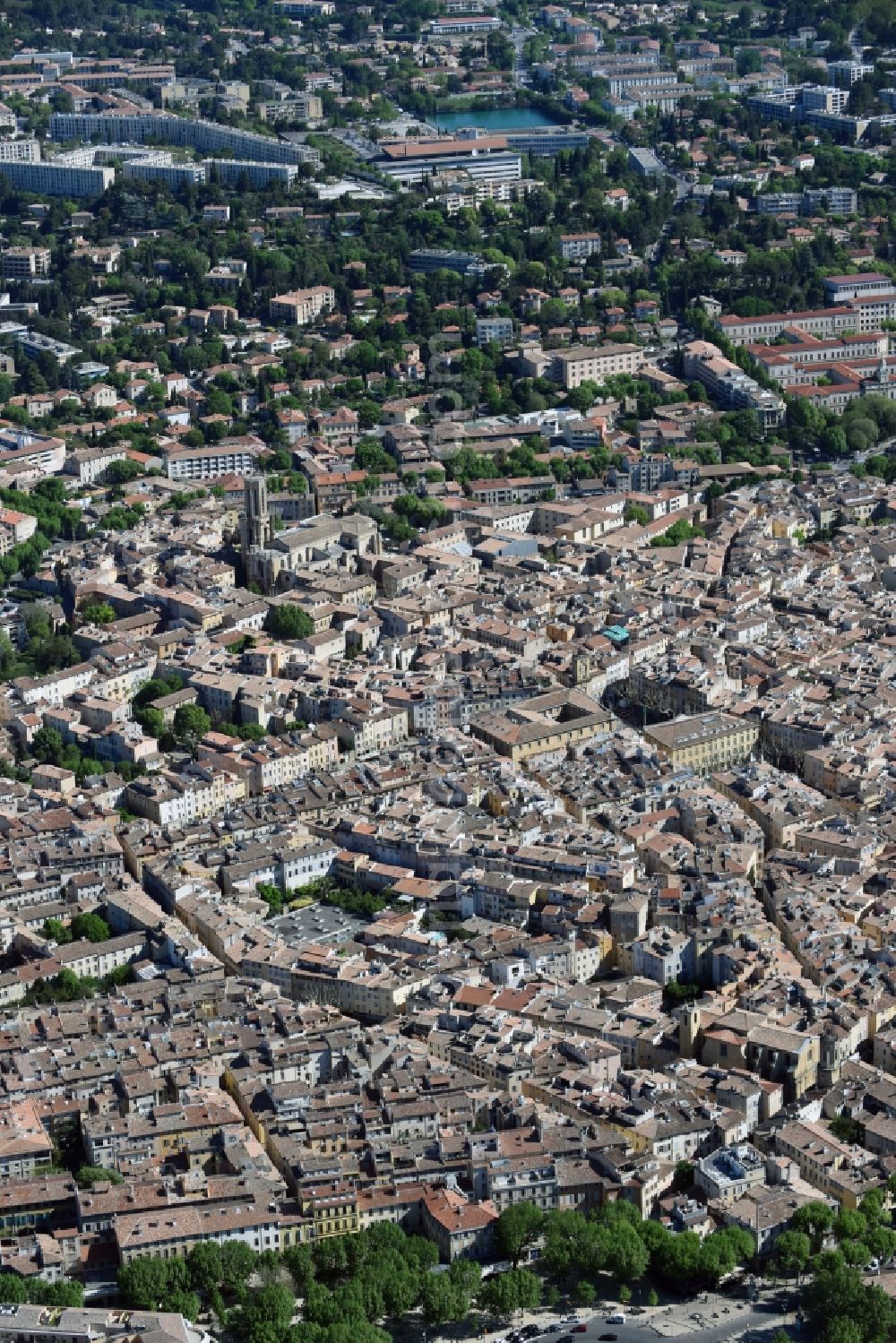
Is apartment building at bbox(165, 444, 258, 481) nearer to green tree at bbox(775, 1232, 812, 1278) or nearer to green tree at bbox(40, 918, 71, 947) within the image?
green tree at bbox(40, 918, 71, 947)

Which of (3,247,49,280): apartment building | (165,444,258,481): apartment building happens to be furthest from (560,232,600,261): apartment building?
(165,444,258,481): apartment building

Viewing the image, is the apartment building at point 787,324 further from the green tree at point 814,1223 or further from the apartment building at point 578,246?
the green tree at point 814,1223

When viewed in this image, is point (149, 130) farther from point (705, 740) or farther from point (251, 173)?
point (705, 740)

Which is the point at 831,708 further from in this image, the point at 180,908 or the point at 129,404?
the point at 129,404

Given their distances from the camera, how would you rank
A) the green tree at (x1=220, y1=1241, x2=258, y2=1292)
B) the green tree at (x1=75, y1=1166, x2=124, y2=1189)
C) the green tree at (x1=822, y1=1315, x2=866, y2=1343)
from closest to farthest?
the green tree at (x1=822, y1=1315, x2=866, y2=1343) → the green tree at (x1=220, y1=1241, x2=258, y2=1292) → the green tree at (x1=75, y1=1166, x2=124, y2=1189)

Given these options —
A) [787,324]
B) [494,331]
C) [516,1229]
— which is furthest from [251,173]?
[516,1229]

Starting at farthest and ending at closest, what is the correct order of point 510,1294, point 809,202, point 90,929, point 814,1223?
1. point 809,202
2. point 90,929
3. point 814,1223
4. point 510,1294
